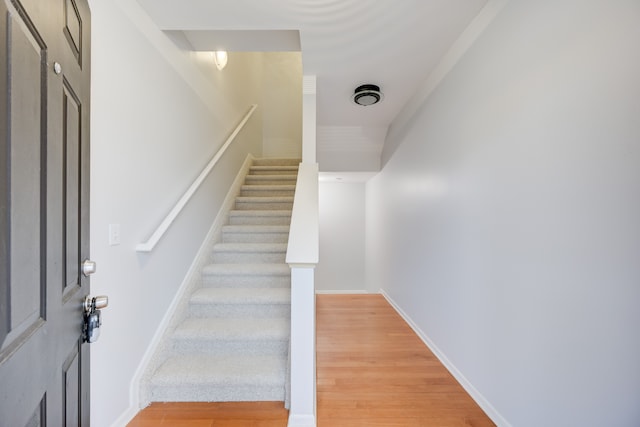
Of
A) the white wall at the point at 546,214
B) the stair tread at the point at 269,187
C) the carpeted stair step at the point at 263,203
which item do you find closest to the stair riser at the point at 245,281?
the carpeted stair step at the point at 263,203

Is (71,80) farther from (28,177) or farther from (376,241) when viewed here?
(376,241)

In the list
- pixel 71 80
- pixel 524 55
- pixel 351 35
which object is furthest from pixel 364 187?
pixel 71 80

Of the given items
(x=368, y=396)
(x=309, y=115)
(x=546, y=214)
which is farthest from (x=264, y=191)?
(x=546, y=214)

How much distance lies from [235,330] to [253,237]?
1.08 metres

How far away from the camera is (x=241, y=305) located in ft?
6.91

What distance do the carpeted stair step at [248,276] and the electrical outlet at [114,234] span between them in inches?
39.9

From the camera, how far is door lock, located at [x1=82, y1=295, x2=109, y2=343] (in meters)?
0.84

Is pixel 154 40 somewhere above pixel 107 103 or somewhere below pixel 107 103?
above

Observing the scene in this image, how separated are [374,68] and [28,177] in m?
2.37

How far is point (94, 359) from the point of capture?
4.19 ft

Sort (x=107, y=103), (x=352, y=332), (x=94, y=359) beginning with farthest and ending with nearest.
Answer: (x=352, y=332), (x=107, y=103), (x=94, y=359)

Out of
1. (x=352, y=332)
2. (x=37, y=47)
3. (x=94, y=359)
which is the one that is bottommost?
(x=352, y=332)

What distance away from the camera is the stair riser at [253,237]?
9.11 feet

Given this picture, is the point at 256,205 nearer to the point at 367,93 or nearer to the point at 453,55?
the point at 367,93
